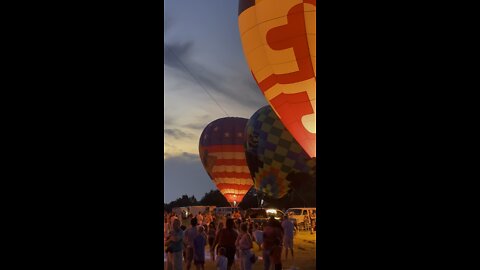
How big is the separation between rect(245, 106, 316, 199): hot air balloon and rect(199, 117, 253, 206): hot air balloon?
2400 millimetres

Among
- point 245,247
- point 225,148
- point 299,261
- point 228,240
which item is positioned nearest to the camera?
point 245,247

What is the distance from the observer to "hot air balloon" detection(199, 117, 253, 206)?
2656 centimetres

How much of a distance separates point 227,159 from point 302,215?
5.49m

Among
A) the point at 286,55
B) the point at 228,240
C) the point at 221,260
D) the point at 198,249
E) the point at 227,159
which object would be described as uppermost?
the point at 286,55

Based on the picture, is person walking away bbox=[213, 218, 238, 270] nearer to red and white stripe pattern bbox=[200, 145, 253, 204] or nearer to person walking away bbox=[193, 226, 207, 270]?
person walking away bbox=[193, 226, 207, 270]

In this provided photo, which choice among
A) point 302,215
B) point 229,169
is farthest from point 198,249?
point 229,169

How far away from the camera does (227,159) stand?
2658 cm

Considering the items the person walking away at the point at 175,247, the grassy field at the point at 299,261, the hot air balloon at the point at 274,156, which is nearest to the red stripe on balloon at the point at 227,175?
the hot air balloon at the point at 274,156

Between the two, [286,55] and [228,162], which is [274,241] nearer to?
[286,55]

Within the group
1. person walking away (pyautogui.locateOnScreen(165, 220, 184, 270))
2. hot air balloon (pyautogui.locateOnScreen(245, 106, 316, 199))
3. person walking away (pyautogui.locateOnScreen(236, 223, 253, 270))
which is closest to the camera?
person walking away (pyautogui.locateOnScreen(165, 220, 184, 270))

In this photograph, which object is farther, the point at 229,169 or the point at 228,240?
the point at 229,169

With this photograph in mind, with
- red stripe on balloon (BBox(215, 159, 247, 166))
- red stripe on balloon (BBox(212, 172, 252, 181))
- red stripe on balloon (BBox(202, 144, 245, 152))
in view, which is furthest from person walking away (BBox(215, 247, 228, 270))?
red stripe on balloon (BBox(212, 172, 252, 181))
